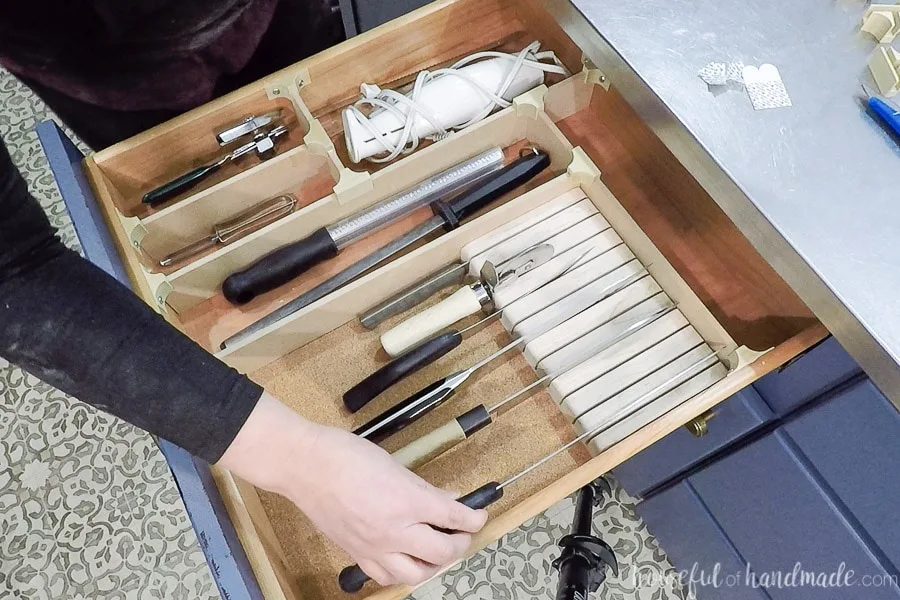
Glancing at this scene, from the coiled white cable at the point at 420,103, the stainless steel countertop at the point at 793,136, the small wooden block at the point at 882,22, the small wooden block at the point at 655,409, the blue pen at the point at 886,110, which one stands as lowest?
the small wooden block at the point at 655,409

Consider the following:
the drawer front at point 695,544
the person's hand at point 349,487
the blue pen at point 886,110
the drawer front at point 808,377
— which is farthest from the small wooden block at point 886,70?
the drawer front at point 695,544

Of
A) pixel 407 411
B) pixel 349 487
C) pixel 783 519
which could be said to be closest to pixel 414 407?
pixel 407 411

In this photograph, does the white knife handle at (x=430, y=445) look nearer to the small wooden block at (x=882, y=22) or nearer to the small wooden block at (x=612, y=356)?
the small wooden block at (x=612, y=356)

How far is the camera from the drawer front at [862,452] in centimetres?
45

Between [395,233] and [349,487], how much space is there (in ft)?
0.89

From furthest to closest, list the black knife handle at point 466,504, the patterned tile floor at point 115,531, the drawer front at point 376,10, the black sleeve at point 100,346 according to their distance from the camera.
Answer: the patterned tile floor at point 115,531, the drawer front at point 376,10, the black knife handle at point 466,504, the black sleeve at point 100,346

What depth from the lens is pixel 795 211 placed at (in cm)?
41

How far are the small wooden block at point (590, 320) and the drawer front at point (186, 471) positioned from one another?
26cm

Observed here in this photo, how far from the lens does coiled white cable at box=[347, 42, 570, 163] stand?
2.04 ft

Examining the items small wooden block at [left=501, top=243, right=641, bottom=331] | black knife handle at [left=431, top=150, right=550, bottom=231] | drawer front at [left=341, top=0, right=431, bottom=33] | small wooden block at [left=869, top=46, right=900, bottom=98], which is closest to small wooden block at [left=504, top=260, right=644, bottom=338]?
small wooden block at [left=501, top=243, right=641, bottom=331]

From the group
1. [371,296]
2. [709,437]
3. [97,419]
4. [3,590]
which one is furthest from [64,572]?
[709,437]

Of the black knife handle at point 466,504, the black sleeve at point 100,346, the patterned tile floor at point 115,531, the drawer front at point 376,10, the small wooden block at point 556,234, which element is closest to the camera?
the black sleeve at point 100,346

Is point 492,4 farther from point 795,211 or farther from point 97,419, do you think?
point 97,419

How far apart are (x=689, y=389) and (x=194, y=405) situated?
36cm
